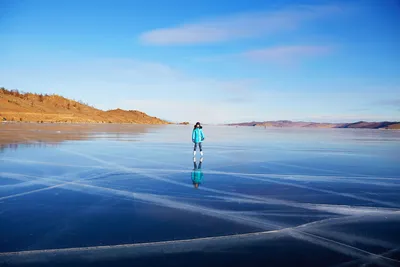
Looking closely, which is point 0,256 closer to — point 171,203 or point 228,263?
point 228,263

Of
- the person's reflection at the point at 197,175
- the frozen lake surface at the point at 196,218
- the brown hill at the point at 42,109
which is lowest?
the frozen lake surface at the point at 196,218

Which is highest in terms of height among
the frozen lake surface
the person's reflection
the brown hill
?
the brown hill

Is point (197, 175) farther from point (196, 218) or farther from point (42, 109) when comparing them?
point (42, 109)

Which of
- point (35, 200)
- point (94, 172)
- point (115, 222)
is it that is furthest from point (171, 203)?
point (94, 172)

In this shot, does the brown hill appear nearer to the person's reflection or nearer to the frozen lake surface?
the person's reflection

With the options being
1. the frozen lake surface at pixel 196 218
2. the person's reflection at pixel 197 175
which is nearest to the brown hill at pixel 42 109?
the person's reflection at pixel 197 175

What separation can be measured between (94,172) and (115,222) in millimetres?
4836

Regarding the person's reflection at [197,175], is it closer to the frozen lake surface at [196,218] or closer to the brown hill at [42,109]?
the frozen lake surface at [196,218]

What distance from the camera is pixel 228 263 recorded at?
3453 millimetres

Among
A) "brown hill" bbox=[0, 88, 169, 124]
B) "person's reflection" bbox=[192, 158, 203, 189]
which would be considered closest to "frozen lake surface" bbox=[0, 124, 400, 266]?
"person's reflection" bbox=[192, 158, 203, 189]

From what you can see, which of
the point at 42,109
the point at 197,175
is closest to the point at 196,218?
the point at 197,175

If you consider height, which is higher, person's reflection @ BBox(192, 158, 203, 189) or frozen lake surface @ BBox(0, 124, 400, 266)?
person's reflection @ BBox(192, 158, 203, 189)

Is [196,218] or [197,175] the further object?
[197,175]

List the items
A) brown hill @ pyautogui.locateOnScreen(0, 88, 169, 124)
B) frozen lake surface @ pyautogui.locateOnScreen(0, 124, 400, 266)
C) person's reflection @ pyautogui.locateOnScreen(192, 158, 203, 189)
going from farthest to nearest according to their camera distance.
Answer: brown hill @ pyautogui.locateOnScreen(0, 88, 169, 124)
person's reflection @ pyautogui.locateOnScreen(192, 158, 203, 189)
frozen lake surface @ pyautogui.locateOnScreen(0, 124, 400, 266)
